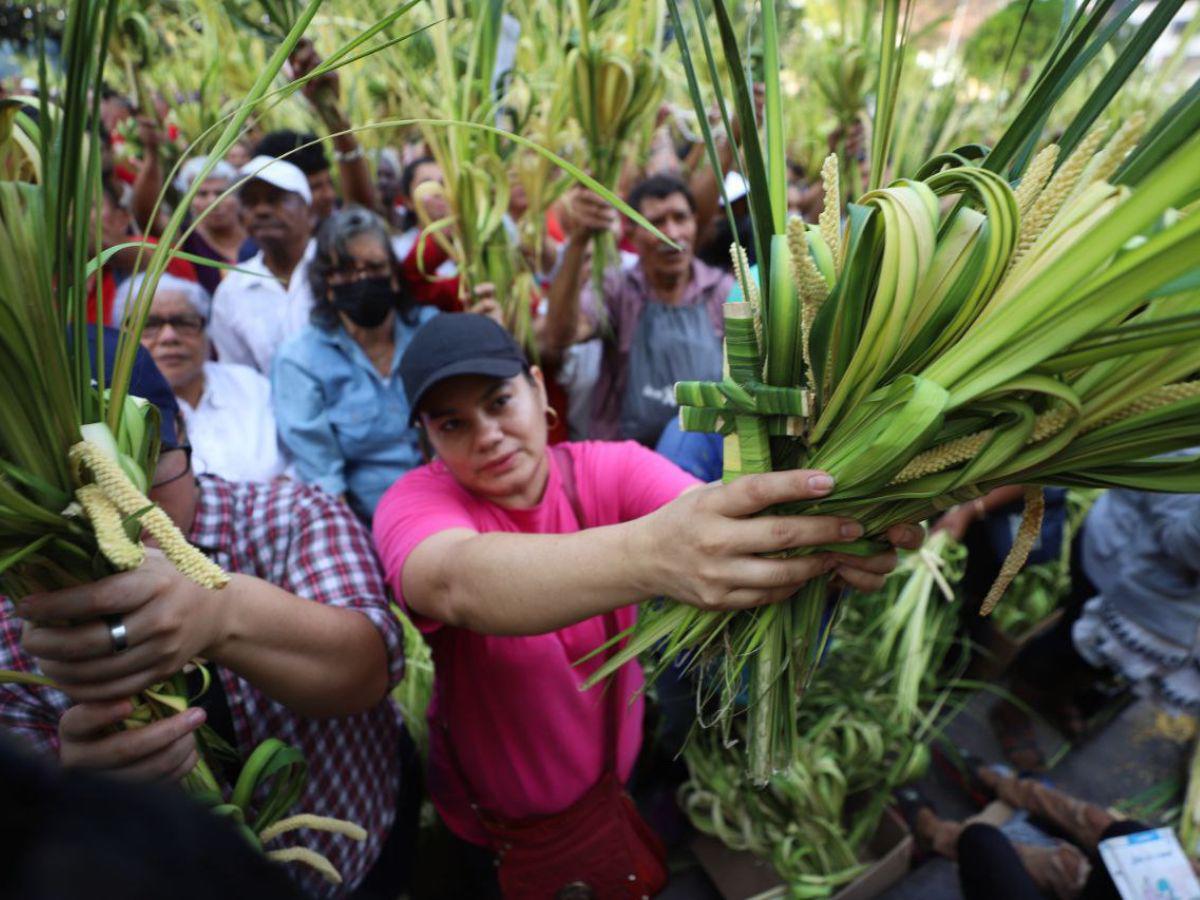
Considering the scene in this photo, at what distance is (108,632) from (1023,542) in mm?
942

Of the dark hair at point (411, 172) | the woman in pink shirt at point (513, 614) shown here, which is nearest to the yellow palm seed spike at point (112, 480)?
the woman in pink shirt at point (513, 614)

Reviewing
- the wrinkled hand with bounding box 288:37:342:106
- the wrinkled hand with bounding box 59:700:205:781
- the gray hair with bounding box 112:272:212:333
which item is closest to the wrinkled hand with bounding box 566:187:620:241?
the wrinkled hand with bounding box 288:37:342:106

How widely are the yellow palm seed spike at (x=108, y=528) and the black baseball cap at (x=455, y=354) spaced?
615mm

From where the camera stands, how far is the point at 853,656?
7.10 feet

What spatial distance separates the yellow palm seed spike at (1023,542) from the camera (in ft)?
2.30

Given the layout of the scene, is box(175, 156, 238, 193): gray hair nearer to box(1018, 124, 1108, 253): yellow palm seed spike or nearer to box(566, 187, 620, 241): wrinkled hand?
box(566, 187, 620, 241): wrinkled hand

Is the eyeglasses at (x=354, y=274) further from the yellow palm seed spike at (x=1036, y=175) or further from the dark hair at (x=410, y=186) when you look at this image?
the yellow palm seed spike at (x=1036, y=175)

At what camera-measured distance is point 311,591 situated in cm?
108

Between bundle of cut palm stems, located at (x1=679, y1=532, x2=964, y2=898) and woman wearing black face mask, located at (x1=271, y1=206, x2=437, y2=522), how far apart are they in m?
1.30

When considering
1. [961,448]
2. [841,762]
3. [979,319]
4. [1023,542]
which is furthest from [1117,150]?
[841,762]

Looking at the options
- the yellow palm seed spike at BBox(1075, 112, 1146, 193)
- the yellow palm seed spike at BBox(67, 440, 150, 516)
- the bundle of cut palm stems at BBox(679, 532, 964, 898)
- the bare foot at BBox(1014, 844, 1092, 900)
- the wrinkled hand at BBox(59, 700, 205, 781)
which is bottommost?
Answer: the bare foot at BBox(1014, 844, 1092, 900)

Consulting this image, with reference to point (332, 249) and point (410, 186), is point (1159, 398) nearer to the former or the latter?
point (332, 249)

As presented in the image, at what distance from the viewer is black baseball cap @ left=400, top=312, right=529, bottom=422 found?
3.99 ft

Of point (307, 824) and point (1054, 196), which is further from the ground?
point (1054, 196)
